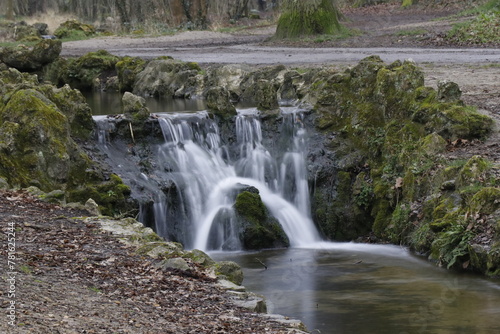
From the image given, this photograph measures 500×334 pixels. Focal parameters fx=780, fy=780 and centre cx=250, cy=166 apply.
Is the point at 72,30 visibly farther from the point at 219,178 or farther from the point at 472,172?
the point at 472,172

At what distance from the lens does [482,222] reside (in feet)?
34.3

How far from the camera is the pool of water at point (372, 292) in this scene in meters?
8.53

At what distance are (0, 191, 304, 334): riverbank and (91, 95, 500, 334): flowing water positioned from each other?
1.58 metres

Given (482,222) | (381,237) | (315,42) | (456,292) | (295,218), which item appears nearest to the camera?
(456,292)

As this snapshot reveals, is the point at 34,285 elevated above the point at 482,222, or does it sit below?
above

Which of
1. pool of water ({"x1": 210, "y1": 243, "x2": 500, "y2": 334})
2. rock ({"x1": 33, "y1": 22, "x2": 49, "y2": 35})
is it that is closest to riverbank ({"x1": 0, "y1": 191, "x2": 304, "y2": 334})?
pool of water ({"x1": 210, "y1": 243, "x2": 500, "y2": 334})

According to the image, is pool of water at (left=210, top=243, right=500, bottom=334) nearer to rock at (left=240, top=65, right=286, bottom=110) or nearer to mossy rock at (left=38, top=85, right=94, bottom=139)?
mossy rock at (left=38, top=85, right=94, bottom=139)

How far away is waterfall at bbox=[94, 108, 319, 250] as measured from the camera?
13.6m

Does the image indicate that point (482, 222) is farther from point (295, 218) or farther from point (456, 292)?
point (295, 218)

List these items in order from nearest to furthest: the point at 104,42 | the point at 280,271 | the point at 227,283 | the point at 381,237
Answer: the point at 227,283 → the point at 280,271 → the point at 381,237 → the point at 104,42

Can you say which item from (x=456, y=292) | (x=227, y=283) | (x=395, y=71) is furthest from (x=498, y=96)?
(x=227, y=283)

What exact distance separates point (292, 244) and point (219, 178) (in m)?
2.13

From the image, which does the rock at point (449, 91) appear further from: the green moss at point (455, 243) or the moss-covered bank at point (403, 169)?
the green moss at point (455, 243)

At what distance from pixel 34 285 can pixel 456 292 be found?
5.38m
